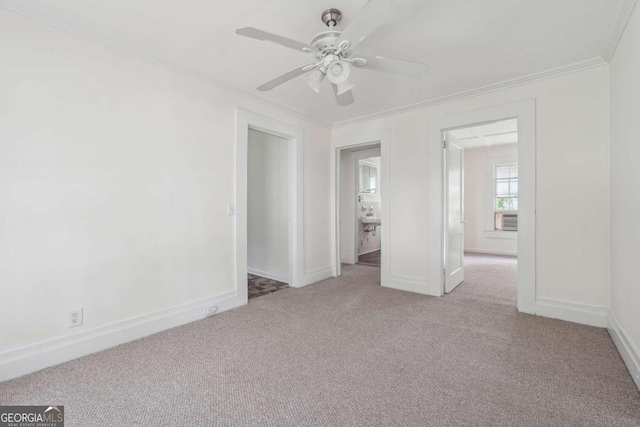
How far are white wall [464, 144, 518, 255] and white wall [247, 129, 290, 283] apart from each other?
16.6ft

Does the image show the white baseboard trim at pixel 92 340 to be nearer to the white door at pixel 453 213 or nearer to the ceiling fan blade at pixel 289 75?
the ceiling fan blade at pixel 289 75

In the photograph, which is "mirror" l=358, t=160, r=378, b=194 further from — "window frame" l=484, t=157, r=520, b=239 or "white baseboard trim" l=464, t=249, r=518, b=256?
"white baseboard trim" l=464, t=249, r=518, b=256

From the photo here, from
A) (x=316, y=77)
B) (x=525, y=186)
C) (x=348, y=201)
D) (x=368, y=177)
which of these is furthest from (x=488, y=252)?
(x=316, y=77)

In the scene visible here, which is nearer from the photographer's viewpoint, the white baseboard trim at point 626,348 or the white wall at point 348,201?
the white baseboard trim at point 626,348

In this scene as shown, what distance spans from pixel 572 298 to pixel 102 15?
4.49 m

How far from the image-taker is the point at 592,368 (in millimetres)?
1901

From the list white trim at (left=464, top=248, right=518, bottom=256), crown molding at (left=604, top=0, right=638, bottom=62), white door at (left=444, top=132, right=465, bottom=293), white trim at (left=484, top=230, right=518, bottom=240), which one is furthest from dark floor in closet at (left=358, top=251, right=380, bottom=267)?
crown molding at (left=604, top=0, right=638, bottom=62)

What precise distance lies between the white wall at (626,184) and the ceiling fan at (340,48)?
136cm

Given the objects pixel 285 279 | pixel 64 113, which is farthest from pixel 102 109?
pixel 285 279

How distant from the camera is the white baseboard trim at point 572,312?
256 centimetres

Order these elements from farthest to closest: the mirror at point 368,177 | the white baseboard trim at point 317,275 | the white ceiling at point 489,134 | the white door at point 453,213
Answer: the mirror at point 368,177 → the white ceiling at point 489,134 → the white baseboard trim at point 317,275 → the white door at point 453,213

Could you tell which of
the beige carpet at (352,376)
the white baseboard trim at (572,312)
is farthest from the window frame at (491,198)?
the beige carpet at (352,376)

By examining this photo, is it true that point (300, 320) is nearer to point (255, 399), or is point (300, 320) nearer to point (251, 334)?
point (251, 334)

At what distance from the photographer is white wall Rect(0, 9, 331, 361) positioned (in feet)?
6.13
